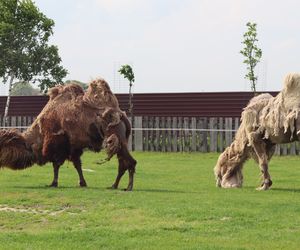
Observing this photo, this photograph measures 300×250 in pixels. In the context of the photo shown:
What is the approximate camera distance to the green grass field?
31.4 ft

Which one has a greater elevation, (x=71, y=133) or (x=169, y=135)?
(x=169, y=135)

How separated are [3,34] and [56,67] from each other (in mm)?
3341

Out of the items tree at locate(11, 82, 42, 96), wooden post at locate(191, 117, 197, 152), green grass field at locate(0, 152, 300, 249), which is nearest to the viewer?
green grass field at locate(0, 152, 300, 249)

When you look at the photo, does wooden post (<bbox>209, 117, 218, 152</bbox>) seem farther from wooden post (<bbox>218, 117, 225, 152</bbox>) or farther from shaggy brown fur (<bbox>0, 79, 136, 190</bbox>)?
shaggy brown fur (<bbox>0, 79, 136, 190</bbox>)

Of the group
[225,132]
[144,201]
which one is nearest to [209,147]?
[225,132]

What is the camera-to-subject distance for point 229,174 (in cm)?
1670

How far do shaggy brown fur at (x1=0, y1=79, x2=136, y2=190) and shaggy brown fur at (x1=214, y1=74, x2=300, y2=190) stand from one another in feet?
9.10

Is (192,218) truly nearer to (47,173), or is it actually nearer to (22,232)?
(22,232)

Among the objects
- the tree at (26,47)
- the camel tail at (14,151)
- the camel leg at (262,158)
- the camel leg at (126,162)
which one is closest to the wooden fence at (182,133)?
the tree at (26,47)

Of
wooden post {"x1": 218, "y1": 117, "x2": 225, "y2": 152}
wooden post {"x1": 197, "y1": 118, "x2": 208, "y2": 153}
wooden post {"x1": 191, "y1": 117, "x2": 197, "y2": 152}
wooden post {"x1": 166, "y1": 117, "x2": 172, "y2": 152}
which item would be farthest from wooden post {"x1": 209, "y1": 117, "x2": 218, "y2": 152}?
wooden post {"x1": 166, "y1": 117, "x2": 172, "y2": 152}

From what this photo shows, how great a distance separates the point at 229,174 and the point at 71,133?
405 cm

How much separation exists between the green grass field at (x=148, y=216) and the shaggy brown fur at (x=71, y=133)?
2.40 feet

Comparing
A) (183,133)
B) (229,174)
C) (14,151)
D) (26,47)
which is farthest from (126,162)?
(26,47)

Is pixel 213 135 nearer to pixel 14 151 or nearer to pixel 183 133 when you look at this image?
pixel 183 133
